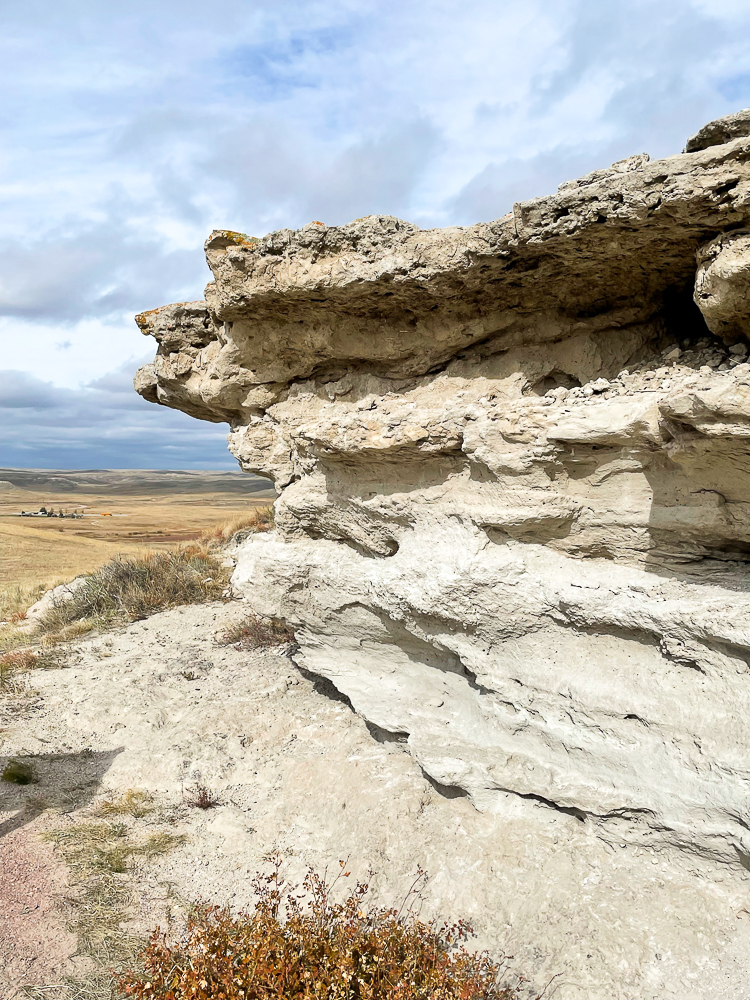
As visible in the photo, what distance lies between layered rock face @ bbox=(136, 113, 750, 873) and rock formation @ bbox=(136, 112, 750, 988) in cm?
2

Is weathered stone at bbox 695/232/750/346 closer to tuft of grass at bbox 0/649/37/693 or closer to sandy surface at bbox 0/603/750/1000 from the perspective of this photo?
sandy surface at bbox 0/603/750/1000

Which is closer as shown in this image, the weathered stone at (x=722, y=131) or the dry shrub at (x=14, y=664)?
the weathered stone at (x=722, y=131)

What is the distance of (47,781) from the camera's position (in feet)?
23.1

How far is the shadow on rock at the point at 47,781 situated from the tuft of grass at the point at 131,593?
444 centimetres

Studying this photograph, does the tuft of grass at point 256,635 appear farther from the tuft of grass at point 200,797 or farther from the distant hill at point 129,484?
the distant hill at point 129,484

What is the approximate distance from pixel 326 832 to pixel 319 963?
1.75 metres

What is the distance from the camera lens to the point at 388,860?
5301mm

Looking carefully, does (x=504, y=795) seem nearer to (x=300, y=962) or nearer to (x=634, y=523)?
(x=300, y=962)

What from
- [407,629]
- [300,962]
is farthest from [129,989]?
[407,629]

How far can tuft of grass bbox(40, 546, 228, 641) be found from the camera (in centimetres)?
1232

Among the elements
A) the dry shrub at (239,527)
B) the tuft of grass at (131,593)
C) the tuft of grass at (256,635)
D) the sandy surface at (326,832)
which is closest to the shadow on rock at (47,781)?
the sandy surface at (326,832)

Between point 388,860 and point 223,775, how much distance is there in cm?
237

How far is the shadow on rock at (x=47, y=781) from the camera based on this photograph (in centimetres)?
641

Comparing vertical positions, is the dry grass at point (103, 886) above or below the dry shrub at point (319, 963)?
below
